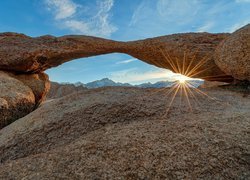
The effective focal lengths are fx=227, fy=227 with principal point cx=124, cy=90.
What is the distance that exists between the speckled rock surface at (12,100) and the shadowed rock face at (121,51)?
233cm

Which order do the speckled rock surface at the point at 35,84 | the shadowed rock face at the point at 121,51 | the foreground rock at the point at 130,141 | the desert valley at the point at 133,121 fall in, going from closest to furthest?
the foreground rock at the point at 130,141, the desert valley at the point at 133,121, the shadowed rock face at the point at 121,51, the speckled rock surface at the point at 35,84

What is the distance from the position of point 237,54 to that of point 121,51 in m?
8.92

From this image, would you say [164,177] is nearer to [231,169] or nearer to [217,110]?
[231,169]

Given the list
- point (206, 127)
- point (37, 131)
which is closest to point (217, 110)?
point (206, 127)

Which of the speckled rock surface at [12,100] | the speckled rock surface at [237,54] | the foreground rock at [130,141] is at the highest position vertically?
the speckled rock surface at [237,54]

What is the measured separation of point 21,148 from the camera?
7867 mm

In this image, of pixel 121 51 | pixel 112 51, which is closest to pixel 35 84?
pixel 112 51

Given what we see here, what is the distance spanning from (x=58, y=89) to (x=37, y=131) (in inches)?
1489

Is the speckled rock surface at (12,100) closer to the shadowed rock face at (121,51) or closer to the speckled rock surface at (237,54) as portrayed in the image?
the shadowed rock face at (121,51)

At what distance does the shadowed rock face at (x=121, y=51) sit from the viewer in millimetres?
15343

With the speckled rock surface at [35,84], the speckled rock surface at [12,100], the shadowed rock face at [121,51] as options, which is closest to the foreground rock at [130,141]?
the speckled rock surface at [12,100]

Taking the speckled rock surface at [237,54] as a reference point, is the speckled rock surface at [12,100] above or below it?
below

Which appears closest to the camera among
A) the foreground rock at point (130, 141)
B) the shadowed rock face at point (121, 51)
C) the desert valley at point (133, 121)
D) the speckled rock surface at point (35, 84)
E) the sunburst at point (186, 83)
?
the foreground rock at point (130, 141)

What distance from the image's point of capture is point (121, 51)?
1836 centimetres
